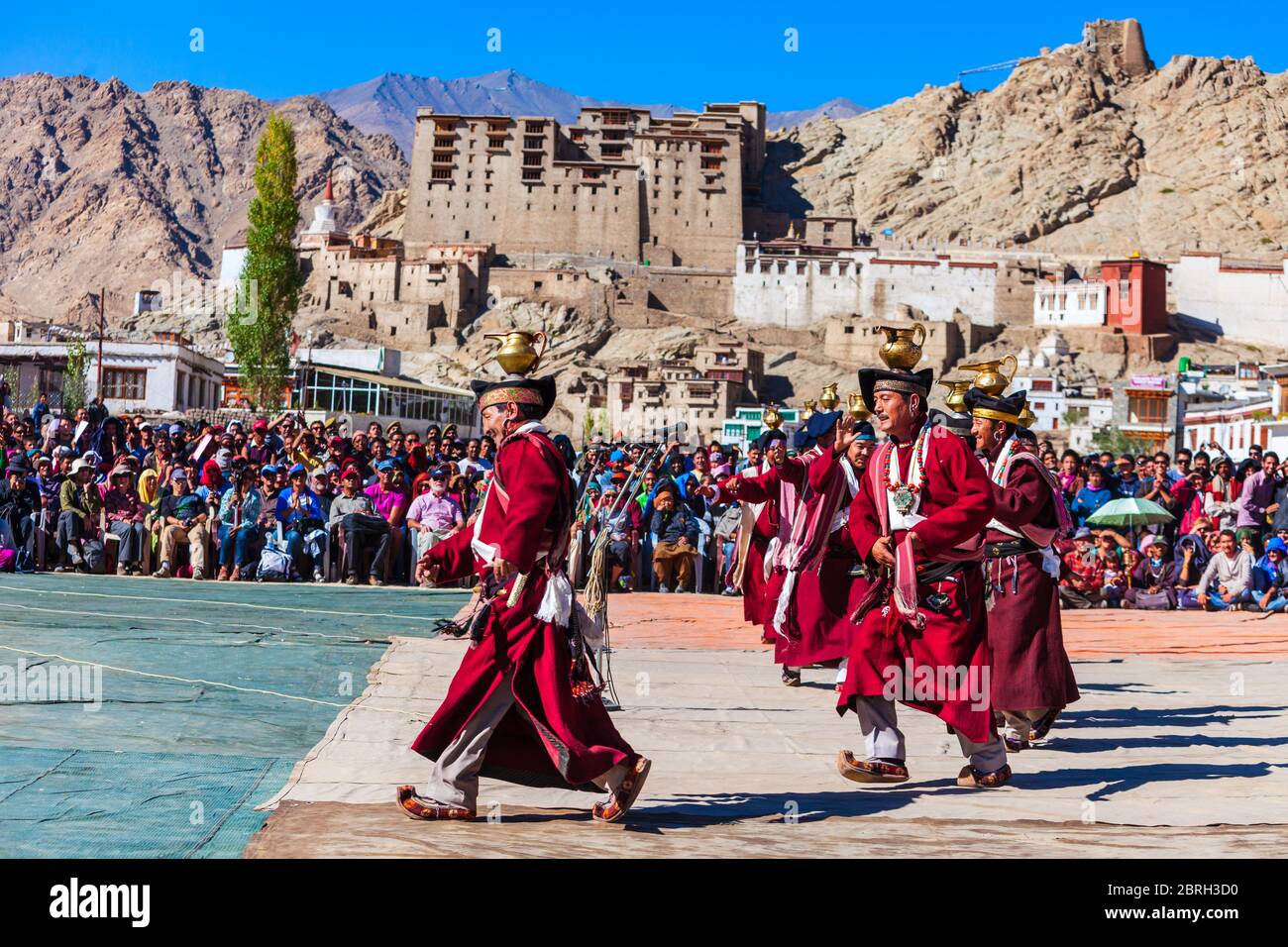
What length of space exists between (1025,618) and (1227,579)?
9.39m

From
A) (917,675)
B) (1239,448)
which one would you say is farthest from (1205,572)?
(1239,448)

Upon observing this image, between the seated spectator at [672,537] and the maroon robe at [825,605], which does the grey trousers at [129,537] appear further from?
the maroon robe at [825,605]

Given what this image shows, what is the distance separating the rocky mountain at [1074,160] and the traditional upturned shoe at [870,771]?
103 meters

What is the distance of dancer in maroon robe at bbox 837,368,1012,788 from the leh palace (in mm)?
57960

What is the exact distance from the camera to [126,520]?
1730cm

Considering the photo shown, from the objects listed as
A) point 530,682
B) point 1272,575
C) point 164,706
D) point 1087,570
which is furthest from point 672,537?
point 530,682

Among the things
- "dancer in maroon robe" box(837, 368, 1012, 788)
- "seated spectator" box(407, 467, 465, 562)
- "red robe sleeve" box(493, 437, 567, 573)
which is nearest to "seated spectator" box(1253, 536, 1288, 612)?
"seated spectator" box(407, 467, 465, 562)

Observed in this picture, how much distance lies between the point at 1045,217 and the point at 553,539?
357 ft

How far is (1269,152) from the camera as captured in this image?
382 ft

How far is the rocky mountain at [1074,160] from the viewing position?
4345 inches

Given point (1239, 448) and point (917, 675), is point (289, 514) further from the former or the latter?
point (1239, 448)

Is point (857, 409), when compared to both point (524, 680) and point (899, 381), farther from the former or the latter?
point (524, 680)

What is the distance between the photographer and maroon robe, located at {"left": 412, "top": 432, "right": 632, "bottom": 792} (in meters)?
5.88

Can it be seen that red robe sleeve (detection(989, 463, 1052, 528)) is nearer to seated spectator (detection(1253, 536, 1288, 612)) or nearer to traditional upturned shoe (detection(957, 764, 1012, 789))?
traditional upturned shoe (detection(957, 764, 1012, 789))
